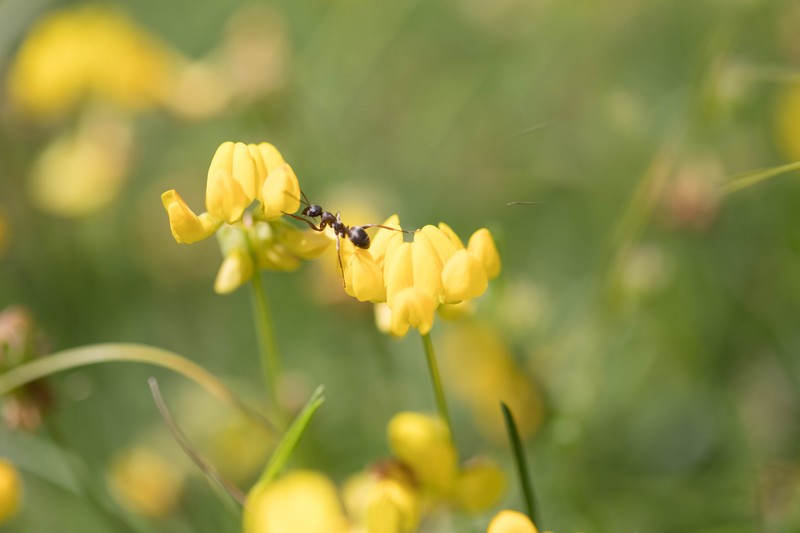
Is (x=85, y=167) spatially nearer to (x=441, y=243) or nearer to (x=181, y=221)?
(x=181, y=221)

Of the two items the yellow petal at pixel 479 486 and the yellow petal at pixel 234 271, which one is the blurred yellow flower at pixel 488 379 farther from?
the yellow petal at pixel 234 271

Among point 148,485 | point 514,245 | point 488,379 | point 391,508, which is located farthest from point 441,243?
point 514,245

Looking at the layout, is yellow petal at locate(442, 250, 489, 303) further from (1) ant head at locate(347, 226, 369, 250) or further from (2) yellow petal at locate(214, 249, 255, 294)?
(2) yellow petal at locate(214, 249, 255, 294)

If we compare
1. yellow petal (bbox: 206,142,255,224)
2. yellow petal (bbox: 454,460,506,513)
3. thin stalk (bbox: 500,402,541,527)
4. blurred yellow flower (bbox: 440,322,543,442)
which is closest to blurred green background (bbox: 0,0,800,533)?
blurred yellow flower (bbox: 440,322,543,442)

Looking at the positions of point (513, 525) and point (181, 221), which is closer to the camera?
point (513, 525)

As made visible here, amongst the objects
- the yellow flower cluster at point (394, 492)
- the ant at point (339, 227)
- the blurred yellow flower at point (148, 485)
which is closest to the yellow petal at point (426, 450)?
the yellow flower cluster at point (394, 492)

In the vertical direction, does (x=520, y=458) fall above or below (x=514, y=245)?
below
